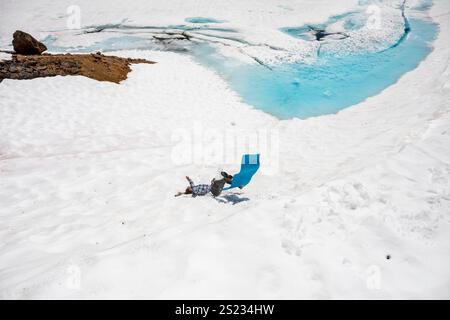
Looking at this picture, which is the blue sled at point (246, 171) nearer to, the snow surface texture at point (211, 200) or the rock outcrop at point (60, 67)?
the snow surface texture at point (211, 200)

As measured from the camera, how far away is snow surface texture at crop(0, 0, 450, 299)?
298 cm

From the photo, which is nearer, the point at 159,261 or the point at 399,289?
the point at 399,289

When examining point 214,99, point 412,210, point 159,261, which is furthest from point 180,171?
point 214,99

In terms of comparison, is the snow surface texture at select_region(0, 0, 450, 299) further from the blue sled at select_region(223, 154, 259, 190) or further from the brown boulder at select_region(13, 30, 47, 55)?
the brown boulder at select_region(13, 30, 47, 55)

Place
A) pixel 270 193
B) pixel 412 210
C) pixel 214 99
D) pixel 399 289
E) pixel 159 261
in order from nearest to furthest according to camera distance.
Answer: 1. pixel 399 289
2. pixel 159 261
3. pixel 412 210
4. pixel 270 193
5. pixel 214 99

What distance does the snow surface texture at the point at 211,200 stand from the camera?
2984 millimetres

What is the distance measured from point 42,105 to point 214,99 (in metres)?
6.87

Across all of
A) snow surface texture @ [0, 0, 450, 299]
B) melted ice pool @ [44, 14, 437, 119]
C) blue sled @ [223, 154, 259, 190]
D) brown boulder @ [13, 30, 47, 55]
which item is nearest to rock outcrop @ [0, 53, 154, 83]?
snow surface texture @ [0, 0, 450, 299]

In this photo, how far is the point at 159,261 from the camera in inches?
125

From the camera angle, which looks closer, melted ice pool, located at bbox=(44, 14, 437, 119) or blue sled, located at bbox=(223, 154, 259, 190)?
blue sled, located at bbox=(223, 154, 259, 190)

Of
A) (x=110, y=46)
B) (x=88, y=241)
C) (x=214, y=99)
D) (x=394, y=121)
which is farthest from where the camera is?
(x=110, y=46)

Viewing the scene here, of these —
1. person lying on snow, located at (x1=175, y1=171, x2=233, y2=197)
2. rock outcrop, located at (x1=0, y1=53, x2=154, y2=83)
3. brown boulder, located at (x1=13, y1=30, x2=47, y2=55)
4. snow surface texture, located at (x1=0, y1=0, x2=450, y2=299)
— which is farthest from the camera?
brown boulder, located at (x1=13, y1=30, x2=47, y2=55)

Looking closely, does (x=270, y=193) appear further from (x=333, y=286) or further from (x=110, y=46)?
(x=110, y=46)

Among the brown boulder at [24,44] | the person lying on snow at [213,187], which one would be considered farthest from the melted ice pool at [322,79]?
the brown boulder at [24,44]
